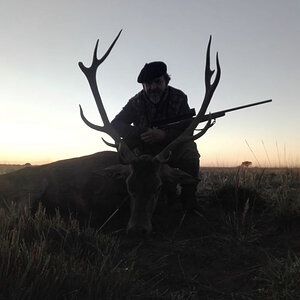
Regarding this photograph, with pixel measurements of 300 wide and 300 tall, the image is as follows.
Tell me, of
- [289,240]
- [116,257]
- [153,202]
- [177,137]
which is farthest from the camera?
[177,137]

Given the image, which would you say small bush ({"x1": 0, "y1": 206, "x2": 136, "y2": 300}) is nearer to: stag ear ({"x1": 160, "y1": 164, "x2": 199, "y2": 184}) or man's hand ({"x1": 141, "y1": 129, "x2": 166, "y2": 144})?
stag ear ({"x1": 160, "y1": 164, "x2": 199, "y2": 184})

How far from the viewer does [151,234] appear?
15.5ft

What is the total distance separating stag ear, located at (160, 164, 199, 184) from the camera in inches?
215

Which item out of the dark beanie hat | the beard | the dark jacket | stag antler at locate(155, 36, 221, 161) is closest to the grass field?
stag antler at locate(155, 36, 221, 161)

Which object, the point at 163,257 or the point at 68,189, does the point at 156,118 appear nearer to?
the point at 68,189

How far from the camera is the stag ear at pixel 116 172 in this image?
554cm

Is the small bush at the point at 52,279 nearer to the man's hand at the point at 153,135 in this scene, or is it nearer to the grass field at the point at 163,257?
the grass field at the point at 163,257

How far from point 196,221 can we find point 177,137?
45.3 inches

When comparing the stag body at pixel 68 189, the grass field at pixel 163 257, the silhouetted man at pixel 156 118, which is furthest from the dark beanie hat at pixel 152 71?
the grass field at pixel 163 257

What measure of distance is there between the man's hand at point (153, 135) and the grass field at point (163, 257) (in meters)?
0.83

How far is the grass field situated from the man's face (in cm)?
159

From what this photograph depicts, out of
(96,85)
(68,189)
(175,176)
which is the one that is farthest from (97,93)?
(175,176)

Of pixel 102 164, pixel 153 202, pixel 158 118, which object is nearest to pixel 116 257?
Answer: pixel 153 202

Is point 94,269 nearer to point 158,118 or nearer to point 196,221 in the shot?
point 196,221
